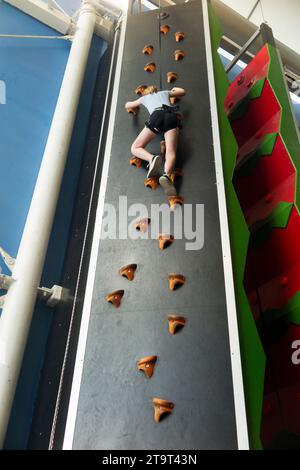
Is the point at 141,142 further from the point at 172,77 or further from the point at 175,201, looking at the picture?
the point at 172,77

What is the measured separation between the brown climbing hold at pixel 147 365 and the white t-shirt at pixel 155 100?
6.91 feet

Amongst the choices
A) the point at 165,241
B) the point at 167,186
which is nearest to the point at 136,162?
the point at 167,186

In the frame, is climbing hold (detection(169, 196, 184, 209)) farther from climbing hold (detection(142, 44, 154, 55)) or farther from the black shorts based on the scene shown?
climbing hold (detection(142, 44, 154, 55))

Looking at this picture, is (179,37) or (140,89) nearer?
(140,89)

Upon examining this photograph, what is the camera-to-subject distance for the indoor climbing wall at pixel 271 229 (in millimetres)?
2998

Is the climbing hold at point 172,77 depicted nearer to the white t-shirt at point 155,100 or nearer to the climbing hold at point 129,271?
the white t-shirt at point 155,100

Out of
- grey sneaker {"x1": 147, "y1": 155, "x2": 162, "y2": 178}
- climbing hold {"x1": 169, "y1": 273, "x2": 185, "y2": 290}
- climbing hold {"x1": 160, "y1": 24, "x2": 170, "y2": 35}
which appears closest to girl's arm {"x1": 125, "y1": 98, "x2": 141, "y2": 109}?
grey sneaker {"x1": 147, "y1": 155, "x2": 162, "y2": 178}

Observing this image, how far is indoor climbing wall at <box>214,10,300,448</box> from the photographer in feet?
9.84

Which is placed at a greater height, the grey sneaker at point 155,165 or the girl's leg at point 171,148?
the girl's leg at point 171,148

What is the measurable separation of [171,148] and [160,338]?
1.51 m

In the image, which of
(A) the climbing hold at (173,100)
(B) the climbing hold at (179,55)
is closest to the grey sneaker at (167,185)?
(A) the climbing hold at (173,100)

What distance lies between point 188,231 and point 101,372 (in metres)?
1.10

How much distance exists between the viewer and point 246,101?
4.45m

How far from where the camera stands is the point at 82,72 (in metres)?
4.84
